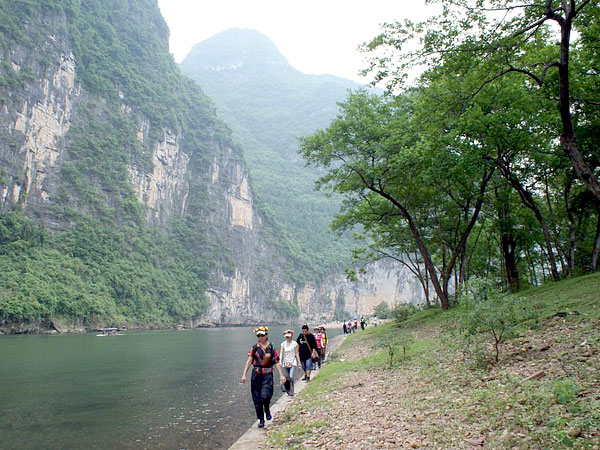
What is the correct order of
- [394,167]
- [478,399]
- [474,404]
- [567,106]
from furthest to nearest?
[394,167] → [567,106] → [478,399] → [474,404]

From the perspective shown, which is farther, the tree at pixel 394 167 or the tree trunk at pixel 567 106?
the tree at pixel 394 167

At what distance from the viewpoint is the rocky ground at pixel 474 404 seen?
455 cm

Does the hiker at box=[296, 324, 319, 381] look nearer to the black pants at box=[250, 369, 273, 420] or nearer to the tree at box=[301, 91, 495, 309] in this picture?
the black pants at box=[250, 369, 273, 420]

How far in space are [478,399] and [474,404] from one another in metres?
0.15

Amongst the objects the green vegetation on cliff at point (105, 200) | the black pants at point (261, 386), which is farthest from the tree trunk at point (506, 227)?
the green vegetation on cliff at point (105, 200)

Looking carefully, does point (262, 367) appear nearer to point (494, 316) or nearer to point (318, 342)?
point (494, 316)

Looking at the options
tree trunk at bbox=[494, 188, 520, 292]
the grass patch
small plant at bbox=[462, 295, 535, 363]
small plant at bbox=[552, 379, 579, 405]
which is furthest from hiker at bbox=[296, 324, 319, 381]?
tree trunk at bbox=[494, 188, 520, 292]

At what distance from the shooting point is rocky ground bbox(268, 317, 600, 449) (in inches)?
179

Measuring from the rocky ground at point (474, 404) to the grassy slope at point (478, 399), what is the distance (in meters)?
0.01

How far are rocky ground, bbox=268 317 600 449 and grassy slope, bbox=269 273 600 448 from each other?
1cm

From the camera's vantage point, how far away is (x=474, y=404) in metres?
5.93

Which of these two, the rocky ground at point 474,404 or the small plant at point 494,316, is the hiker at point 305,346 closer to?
the rocky ground at point 474,404

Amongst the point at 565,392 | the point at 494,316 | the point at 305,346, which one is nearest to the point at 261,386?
the point at 494,316

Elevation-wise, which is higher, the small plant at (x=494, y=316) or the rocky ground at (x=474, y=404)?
the small plant at (x=494, y=316)
